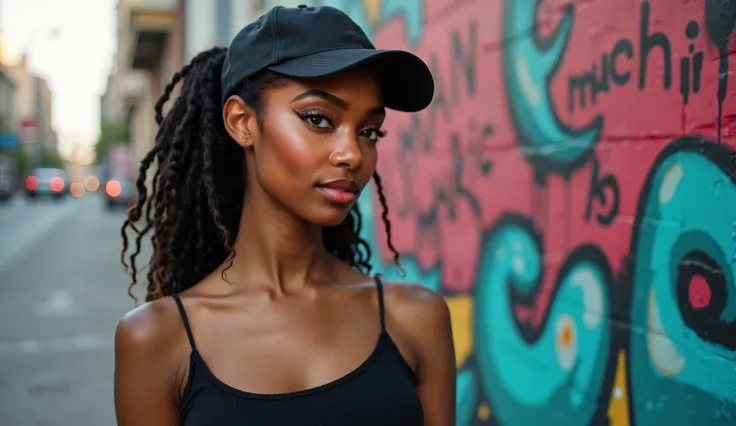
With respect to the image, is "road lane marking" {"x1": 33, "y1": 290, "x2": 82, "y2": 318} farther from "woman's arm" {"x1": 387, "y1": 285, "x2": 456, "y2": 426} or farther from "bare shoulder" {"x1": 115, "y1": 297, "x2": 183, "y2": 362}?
"woman's arm" {"x1": 387, "y1": 285, "x2": 456, "y2": 426}

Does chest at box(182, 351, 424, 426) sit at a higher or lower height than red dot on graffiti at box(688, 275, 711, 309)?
lower

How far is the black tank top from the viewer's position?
5.52 ft

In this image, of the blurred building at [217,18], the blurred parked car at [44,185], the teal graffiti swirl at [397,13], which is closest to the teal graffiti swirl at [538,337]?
the teal graffiti swirl at [397,13]

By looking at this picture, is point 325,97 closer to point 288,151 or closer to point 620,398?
point 288,151

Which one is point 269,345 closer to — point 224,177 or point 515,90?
point 224,177

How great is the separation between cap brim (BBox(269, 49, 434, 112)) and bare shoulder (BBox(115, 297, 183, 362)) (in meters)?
0.62

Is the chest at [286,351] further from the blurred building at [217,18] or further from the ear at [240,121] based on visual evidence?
the blurred building at [217,18]

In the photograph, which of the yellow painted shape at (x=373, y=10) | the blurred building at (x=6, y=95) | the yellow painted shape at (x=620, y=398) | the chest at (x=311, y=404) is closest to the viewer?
the chest at (x=311, y=404)

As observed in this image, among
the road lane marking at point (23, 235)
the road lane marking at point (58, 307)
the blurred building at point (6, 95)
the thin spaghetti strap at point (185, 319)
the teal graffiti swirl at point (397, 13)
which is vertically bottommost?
the road lane marking at point (58, 307)

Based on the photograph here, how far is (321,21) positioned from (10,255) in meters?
14.3

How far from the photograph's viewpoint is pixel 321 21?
1792 mm

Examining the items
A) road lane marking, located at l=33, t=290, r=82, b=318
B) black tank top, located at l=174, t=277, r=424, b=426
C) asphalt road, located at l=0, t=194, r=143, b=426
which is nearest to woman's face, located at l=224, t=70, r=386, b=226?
black tank top, located at l=174, t=277, r=424, b=426

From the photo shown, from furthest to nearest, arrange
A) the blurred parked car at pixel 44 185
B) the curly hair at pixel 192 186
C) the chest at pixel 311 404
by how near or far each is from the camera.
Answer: the blurred parked car at pixel 44 185
the curly hair at pixel 192 186
the chest at pixel 311 404

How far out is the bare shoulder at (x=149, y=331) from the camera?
1734mm
